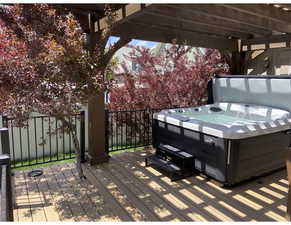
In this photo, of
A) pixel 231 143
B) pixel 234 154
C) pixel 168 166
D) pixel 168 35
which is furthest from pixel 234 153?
pixel 168 35

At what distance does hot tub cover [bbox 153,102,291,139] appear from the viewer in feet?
9.93

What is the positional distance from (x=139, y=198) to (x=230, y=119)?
2.78 meters

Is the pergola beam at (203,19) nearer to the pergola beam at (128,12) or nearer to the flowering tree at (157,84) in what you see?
the pergola beam at (128,12)

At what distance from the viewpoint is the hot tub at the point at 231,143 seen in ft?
9.73

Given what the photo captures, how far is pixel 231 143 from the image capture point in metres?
2.92

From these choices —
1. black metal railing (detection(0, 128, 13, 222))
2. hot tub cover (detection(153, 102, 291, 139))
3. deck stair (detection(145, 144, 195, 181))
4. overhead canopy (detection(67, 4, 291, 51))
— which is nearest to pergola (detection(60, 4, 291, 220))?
overhead canopy (detection(67, 4, 291, 51))

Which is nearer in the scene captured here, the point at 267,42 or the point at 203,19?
the point at 203,19

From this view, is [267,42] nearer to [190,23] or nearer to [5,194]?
[190,23]

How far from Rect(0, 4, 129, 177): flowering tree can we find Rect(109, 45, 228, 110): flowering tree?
2679 mm

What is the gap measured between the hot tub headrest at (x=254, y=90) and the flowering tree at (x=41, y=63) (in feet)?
10.9

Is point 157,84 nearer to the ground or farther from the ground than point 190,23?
nearer to the ground

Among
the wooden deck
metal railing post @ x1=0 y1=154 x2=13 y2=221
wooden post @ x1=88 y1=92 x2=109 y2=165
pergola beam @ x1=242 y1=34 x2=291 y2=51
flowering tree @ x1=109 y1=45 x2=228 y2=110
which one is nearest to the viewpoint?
metal railing post @ x1=0 y1=154 x2=13 y2=221

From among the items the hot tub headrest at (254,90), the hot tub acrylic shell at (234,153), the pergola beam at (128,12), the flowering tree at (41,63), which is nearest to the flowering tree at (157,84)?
the hot tub headrest at (254,90)

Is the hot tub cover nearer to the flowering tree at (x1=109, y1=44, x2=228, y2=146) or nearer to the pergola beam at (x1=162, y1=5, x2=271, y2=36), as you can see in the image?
the flowering tree at (x1=109, y1=44, x2=228, y2=146)
